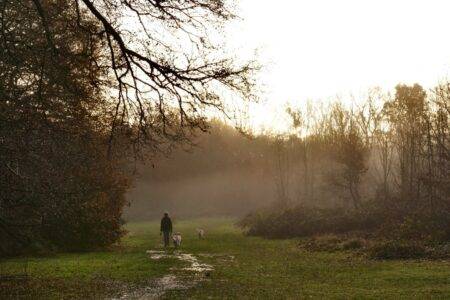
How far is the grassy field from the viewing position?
14.3 metres

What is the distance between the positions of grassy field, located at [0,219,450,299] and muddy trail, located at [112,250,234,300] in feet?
0.49

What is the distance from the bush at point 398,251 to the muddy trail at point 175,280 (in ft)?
21.0

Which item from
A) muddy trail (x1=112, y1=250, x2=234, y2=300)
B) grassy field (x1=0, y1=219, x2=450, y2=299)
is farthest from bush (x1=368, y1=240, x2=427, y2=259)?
muddy trail (x1=112, y1=250, x2=234, y2=300)

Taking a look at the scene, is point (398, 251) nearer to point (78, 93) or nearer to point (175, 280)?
point (175, 280)

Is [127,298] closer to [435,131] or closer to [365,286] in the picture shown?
[365,286]

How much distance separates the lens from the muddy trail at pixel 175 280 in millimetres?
14703

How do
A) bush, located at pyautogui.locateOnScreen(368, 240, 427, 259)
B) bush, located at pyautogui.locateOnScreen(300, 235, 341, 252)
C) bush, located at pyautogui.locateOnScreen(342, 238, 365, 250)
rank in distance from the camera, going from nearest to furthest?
bush, located at pyautogui.locateOnScreen(368, 240, 427, 259)
bush, located at pyautogui.locateOnScreen(342, 238, 365, 250)
bush, located at pyautogui.locateOnScreen(300, 235, 341, 252)

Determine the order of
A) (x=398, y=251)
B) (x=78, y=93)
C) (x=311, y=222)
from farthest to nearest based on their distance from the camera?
(x=311, y=222)
(x=398, y=251)
(x=78, y=93)

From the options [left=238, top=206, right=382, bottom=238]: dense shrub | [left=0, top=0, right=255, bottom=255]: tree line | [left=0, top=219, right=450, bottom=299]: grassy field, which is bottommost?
[left=0, top=219, right=450, bottom=299]: grassy field

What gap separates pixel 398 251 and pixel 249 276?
7.75 meters

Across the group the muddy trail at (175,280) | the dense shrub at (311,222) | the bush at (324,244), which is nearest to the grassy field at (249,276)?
the muddy trail at (175,280)

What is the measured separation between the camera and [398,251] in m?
22.2

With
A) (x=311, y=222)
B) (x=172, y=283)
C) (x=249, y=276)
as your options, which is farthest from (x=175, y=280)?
(x=311, y=222)

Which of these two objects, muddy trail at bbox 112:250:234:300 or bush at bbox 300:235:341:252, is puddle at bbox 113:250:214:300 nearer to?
muddy trail at bbox 112:250:234:300
